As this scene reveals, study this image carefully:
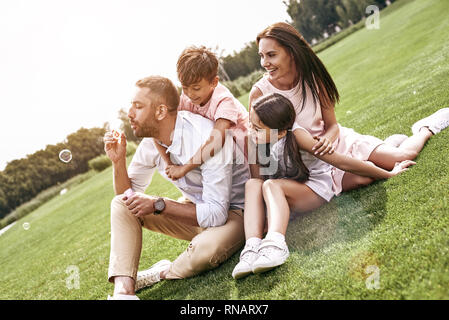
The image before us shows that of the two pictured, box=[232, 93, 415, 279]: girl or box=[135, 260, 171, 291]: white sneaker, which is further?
box=[135, 260, 171, 291]: white sneaker

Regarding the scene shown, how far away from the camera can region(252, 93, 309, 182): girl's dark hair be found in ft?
11.2

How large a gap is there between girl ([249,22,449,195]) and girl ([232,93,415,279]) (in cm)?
20

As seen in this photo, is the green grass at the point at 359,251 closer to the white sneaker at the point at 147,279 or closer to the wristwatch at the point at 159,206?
the white sneaker at the point at 147,279

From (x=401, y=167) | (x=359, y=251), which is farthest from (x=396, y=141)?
(x=359, y=251)

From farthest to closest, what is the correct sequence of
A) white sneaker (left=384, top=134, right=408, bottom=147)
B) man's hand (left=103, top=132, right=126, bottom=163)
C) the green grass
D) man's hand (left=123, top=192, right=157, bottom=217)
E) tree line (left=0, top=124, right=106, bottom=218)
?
tree line (left=0, top=124, right=106, bottom=218) < white sneaker (left=384, top=134, right=408, bottom=147) < man's hand (left=103, top=132, right=126, bottom=163) < man's hand (left=123, top=192, right=157, bottom=217) < the green grass

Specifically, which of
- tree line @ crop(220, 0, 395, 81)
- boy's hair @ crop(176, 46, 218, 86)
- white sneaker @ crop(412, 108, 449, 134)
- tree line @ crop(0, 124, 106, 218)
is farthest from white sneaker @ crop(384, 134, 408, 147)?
tree line @ crop(220, 0, 395, 81)

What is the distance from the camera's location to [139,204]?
3.23m

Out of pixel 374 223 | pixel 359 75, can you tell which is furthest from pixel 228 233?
pixel 359 75

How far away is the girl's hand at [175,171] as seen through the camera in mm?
3439

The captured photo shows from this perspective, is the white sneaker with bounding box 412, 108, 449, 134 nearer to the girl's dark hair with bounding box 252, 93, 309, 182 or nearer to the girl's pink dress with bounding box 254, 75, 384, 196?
the girl's pink dress with bounding box 254, 75, 384, 196

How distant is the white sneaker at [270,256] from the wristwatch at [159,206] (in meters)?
0.92

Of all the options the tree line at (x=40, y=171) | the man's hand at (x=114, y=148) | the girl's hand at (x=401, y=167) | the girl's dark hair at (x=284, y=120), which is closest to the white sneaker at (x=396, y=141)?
the girl's hand at (x=401, y=167)

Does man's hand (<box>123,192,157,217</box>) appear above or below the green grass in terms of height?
above
